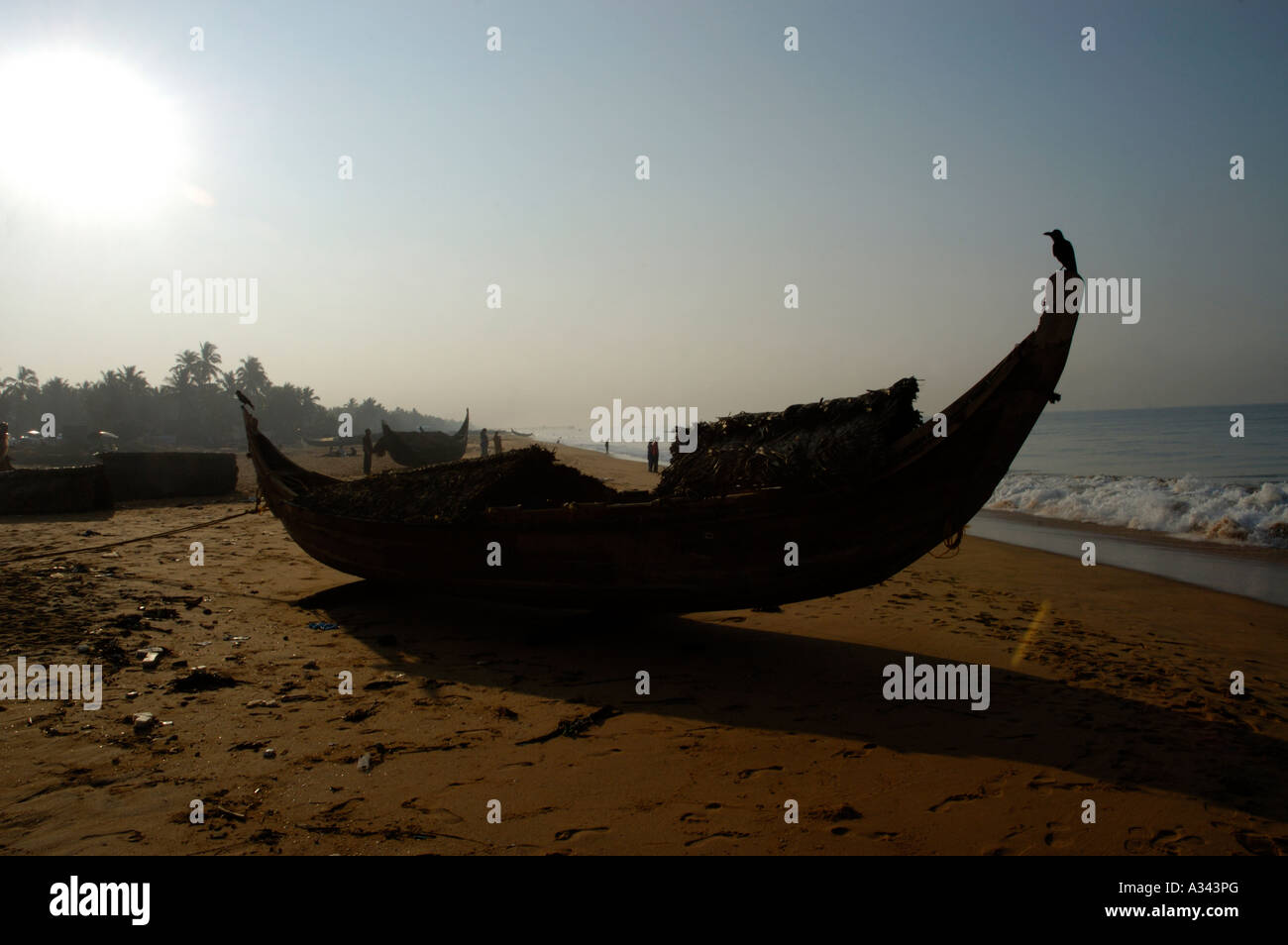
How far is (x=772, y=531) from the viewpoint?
518cm

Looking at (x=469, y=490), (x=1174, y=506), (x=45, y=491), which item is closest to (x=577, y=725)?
(x=469, y=490)

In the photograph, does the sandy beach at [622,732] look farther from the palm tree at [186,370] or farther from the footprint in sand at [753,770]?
the palm tree at [186,370]

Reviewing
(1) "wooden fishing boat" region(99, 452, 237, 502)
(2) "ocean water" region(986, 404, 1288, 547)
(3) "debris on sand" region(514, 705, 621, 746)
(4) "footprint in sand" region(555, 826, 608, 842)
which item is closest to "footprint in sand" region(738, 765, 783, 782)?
(4) "footprint in sand" region(555, 826, 608, 842)

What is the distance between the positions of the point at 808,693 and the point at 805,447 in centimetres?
185

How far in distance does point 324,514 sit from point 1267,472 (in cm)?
3126

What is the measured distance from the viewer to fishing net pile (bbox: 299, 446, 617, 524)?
6965mm

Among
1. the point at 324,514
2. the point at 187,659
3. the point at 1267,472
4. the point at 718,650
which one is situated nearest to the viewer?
the point at 187,659

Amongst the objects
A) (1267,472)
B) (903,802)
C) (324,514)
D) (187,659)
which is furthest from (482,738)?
(1267,472)

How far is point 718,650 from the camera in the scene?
6.17 m

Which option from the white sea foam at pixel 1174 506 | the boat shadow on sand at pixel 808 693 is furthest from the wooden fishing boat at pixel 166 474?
the white sea foam at pixel 1174 506

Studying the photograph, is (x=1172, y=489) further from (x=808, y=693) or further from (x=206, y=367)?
(x=206, y=367)
